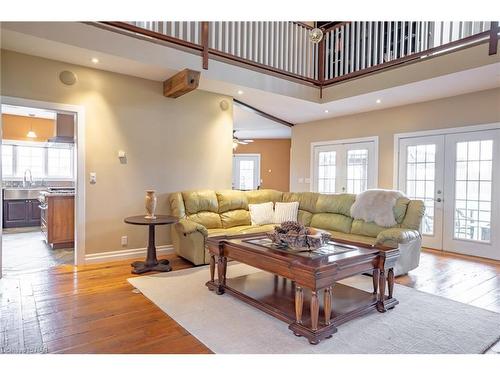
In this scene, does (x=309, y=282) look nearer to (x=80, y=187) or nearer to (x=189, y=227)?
(x=189, y=227)

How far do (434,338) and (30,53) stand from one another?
16.1ft

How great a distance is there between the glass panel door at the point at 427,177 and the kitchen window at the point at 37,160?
7.61 m

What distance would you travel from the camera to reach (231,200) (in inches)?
199

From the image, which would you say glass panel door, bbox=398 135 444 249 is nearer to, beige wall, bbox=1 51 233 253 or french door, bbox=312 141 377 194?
french door, bbox=312 141 377 194

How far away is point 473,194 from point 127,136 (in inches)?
211

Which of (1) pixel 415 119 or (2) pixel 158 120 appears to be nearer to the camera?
(2) pixel 158 120

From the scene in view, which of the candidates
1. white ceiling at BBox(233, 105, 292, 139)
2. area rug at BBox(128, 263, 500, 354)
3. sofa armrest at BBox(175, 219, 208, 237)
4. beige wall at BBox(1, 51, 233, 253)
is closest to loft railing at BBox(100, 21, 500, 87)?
beige wall at BBox(1, 51, 233, 253)

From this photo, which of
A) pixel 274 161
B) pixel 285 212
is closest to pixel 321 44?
pixel 285 212

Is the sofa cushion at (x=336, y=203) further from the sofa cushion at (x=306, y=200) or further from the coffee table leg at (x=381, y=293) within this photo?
the coffee table leg at (x=381, y=293)

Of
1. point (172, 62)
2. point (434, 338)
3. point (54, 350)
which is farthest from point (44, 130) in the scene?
point (434, 338)

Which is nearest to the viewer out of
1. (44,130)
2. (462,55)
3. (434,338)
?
(434,338)

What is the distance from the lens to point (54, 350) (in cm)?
213

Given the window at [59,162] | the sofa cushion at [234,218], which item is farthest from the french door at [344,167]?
the window at [59,162]

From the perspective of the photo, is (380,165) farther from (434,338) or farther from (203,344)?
(203,344)
